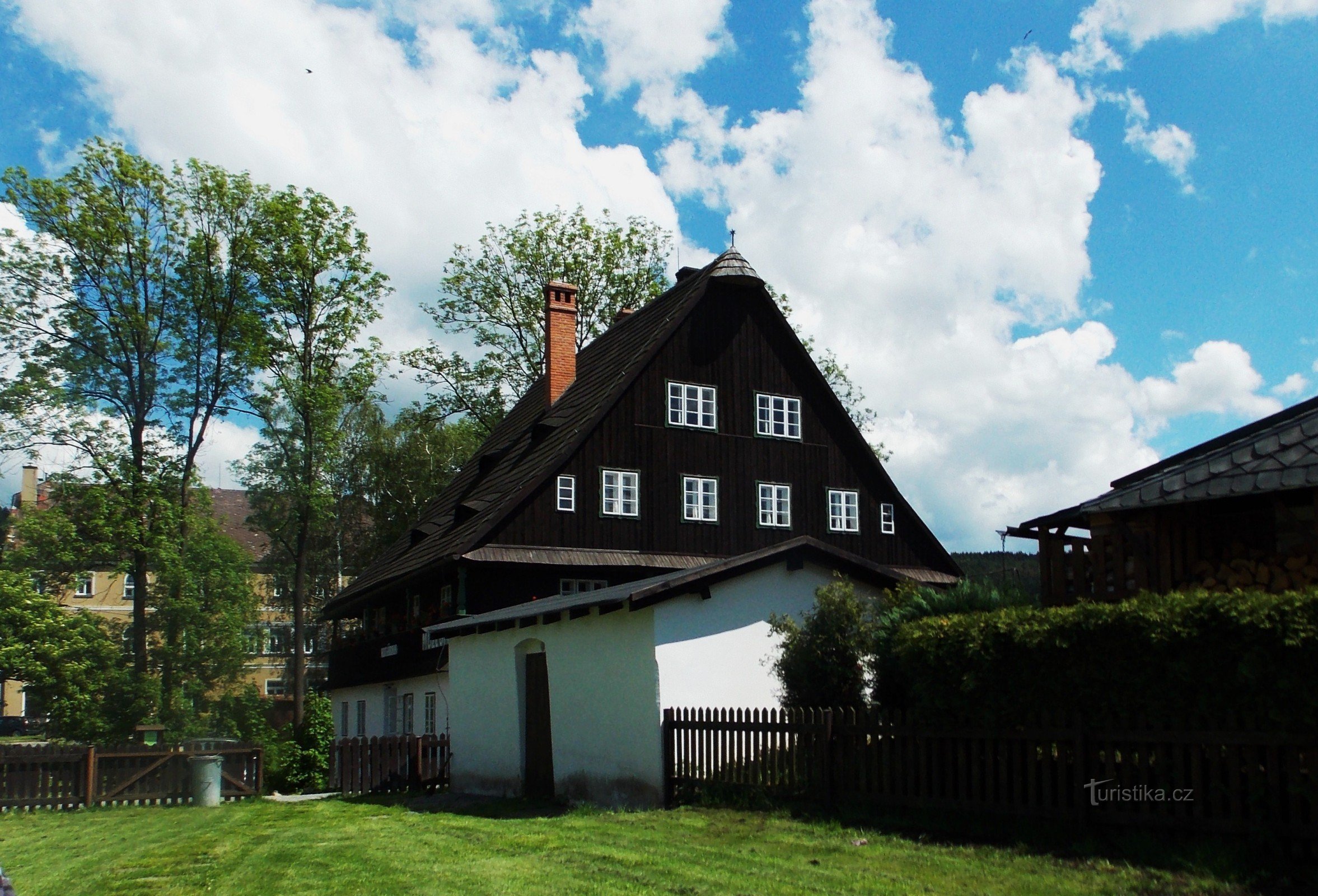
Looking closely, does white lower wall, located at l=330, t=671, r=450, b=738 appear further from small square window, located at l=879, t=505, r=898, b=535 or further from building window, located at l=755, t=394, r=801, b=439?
small square window, located at l=879, t=505, r=898, b=535

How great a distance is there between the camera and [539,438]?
30.8 m

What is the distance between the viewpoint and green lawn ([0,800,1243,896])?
9328mm

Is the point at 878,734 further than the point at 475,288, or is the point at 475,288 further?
the point at 475,288

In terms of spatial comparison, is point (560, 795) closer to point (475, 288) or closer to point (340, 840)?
point (340, 840)

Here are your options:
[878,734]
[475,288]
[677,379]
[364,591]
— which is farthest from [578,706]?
[475,288]

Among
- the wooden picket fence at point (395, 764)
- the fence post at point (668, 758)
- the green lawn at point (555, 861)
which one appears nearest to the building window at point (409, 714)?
the wooden picket fence at point (395, 764)

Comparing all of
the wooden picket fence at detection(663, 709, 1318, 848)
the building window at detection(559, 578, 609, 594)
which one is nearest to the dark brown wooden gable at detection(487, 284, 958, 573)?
the building window at detection(559, 578, 609, 594)

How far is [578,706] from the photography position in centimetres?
1727

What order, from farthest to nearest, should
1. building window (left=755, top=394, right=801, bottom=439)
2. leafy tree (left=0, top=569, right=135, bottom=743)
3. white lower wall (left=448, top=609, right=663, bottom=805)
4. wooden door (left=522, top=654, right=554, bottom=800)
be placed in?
leafy tree (left=0, top=569, right=135, bottom=743) → building window (left=755, top=394, right=801, bottom=439) → wooden door (left=522, top=654, right=554, bottom=800) → white lower wall (left=448, top=609, right=663, bottom=805)

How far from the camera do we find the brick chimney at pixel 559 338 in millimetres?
Answer: 34094

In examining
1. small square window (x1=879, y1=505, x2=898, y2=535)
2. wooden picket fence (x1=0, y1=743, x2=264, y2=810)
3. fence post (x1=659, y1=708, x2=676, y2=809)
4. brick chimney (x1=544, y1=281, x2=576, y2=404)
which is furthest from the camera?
brick chimney (x1=544, y1=281, x2=576, y2=404)

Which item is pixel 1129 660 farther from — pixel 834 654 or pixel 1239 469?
pixel 834 654

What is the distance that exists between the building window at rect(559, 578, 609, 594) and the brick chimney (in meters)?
7.54

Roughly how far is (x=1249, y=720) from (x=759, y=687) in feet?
25.0
